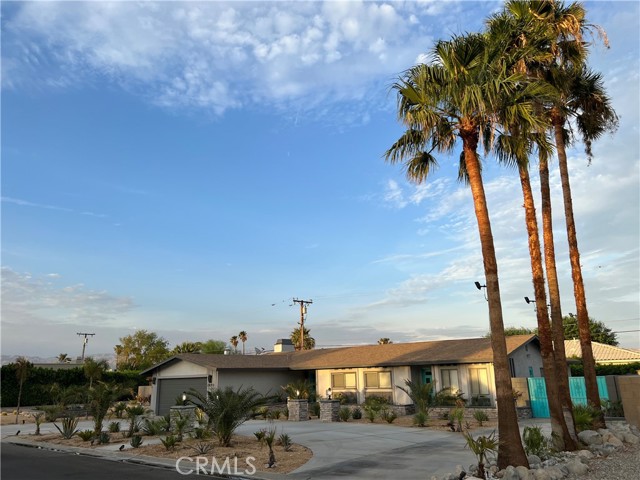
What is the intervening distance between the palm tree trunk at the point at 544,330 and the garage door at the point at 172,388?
2508 cm

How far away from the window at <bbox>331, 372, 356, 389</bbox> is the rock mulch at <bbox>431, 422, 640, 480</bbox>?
66.3ft

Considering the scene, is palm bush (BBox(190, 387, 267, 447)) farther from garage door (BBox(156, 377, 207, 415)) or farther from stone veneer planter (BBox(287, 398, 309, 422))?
garage door (BBox(156, 377, 207, 415))

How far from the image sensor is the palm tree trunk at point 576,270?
56.6 ft

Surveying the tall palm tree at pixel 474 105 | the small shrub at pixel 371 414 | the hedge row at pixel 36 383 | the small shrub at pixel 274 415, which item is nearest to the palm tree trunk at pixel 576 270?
the tall palm tree at pixel 474 105

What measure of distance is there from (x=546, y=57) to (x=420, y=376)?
21884mm

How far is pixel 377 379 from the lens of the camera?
107 feet

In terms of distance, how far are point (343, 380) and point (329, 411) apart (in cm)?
874

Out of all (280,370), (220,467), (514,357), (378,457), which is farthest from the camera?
(280,370)

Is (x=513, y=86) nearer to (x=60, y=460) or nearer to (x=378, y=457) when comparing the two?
(x=378, y=457)

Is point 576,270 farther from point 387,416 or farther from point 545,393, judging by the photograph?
point 387,416

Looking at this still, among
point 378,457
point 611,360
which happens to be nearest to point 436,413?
point 378,457

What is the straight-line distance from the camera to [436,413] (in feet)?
86.4

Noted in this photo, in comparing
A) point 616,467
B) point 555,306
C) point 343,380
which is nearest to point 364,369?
point 343,380

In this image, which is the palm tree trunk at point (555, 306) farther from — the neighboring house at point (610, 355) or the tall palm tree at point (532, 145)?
the neighboring house at point (610, 355)
